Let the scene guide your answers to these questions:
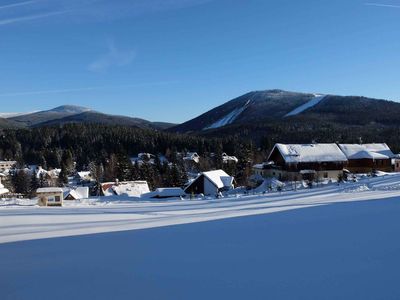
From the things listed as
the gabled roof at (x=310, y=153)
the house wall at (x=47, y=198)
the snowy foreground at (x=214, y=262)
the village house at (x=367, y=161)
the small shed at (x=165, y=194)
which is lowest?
the small shed at (x=165, y=194)

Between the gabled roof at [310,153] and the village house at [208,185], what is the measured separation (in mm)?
8064

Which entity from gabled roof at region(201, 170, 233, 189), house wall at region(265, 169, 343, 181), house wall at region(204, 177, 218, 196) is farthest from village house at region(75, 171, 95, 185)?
house wall at region(265, 169, 343, 181)

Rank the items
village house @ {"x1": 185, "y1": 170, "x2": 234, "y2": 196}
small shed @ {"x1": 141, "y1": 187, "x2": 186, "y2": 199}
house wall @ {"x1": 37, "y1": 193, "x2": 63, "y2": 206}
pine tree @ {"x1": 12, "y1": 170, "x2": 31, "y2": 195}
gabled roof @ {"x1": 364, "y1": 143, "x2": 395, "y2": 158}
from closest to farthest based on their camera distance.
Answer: house wall @ {"x1": 37, "y1": 193, "x2": 63, "y2": 206} < small shed @ {"x1": 141, "y1": 187, "x2": 186, "y2": 199} < village house @ {"x1": 185, "y1": 170, "x2": 234, "y2": 196} < gabled roof @ {"x1": 364, "y1": 143, "x2": 395, "y2": 158} < pine tree @ {"x1": 12, "y1": 170, "x2": 31, "y2": 195}

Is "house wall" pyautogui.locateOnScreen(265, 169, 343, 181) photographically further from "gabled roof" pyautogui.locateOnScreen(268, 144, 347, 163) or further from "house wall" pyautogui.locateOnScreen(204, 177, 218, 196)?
"house wall" pyautogui.locateOnScreen(204, 177, 218, 196)

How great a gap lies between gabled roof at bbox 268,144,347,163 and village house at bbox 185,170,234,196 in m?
8.06

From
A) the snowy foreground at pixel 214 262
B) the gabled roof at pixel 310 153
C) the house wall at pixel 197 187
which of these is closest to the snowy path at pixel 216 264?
the snowy foreground at pixel 214 262

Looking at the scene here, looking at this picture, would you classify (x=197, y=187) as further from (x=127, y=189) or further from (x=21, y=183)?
(x=21, y=183)

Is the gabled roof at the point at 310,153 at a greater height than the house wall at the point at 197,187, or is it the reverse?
the gabled roof at the point at 310,153

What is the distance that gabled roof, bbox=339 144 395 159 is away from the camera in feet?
175

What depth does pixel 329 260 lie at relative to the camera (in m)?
7.59

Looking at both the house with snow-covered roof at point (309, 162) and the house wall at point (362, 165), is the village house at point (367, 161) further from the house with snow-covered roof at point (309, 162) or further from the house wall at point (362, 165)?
the house with snow-covered roof at point (309, 162)

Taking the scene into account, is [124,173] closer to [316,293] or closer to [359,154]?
[359,154]

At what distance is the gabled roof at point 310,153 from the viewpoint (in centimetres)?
4938

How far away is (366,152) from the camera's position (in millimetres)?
53438
